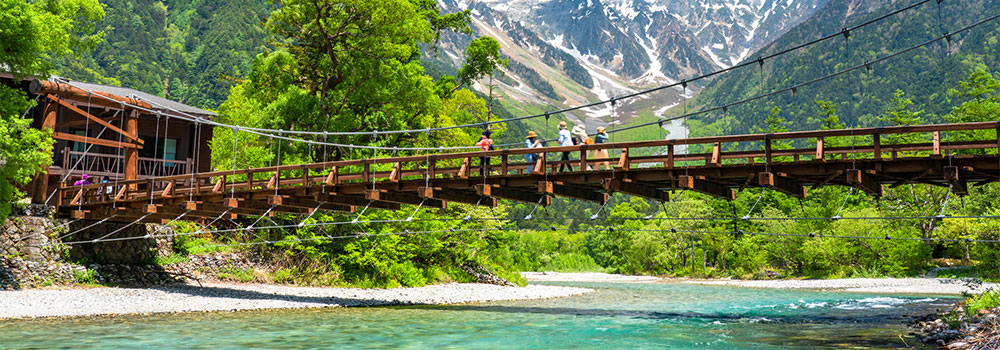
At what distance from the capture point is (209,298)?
2345 centimetres

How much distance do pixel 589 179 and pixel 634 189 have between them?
1.32 metres

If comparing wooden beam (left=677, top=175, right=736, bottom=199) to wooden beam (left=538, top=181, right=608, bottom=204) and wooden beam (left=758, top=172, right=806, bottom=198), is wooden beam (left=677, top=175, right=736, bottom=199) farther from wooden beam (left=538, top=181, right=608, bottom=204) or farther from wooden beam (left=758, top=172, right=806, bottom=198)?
wooden beam (left=538, top=181, right=608, bottom=204)

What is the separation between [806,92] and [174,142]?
582 ft

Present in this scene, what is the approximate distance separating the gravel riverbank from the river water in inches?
47.2

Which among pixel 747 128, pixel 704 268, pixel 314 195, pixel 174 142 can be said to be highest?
pixel 747 128

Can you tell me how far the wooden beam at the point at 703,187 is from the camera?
62.2ft

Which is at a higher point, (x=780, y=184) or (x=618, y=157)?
(x=618, y=157)

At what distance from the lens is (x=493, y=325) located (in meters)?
19.4

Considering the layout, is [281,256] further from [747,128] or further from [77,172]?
[747,128]

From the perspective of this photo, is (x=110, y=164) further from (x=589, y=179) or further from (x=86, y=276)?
(x=589, y=179)

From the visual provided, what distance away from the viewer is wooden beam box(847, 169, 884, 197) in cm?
1744

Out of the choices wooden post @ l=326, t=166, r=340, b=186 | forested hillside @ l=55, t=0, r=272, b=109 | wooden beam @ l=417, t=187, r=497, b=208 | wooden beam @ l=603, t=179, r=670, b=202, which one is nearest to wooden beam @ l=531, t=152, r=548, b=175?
wooden beam @ l=603, t=179, r=670, b=202

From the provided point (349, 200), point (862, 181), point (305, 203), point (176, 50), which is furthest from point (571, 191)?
point (176, 50)

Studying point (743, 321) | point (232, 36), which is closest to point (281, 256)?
point (743, 321)
